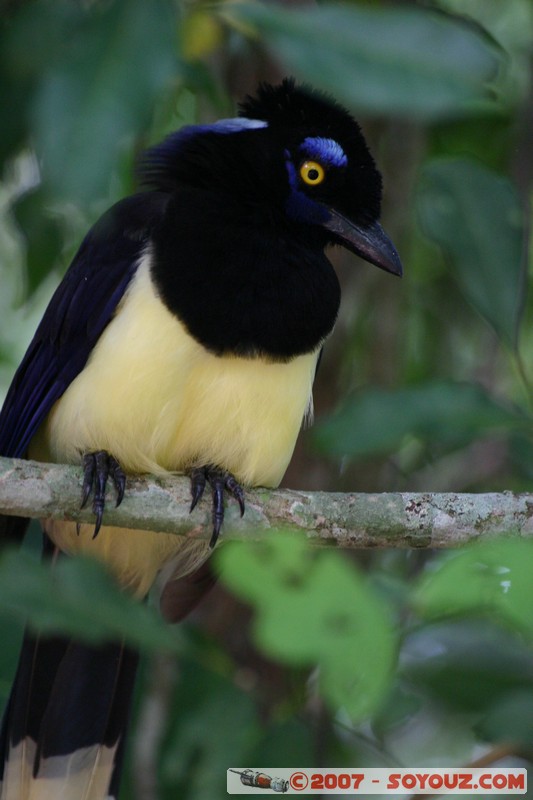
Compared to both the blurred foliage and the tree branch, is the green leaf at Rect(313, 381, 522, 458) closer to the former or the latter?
the blurred foliage

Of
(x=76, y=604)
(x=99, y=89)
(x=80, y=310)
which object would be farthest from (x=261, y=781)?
(x=99, y=89)

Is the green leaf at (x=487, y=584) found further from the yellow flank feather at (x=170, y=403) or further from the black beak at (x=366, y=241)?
the black beak at (x=366, y=241)

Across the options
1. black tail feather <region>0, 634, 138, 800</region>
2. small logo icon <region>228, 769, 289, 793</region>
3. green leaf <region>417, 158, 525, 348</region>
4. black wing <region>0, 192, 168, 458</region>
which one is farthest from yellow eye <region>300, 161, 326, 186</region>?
small logo icon <region>228, 769, 289, 793</region>

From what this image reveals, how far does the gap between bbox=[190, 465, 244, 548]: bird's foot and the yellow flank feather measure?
65 mm

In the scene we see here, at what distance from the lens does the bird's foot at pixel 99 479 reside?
99.0 inches

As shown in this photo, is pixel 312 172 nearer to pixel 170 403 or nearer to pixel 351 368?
pixel 170 403

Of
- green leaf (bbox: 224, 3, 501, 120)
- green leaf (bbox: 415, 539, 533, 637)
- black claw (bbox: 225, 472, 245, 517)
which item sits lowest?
green leaf (bbox: 415, 539, 533, 637)

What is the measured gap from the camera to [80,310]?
2.97 metres

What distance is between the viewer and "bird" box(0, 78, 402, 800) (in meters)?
2.80

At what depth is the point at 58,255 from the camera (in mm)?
3320

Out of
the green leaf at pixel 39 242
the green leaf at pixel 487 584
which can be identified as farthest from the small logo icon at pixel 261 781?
the green leaf at pixel 487 584

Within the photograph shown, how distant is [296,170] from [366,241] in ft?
0.89

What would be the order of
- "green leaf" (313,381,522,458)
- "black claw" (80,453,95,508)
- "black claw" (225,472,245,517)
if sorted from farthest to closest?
"black claw" (225,472,245,517) → "green leaf" (313,381,522,458) → "black claw" (80,453,95,508)

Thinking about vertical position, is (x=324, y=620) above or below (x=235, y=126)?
below
